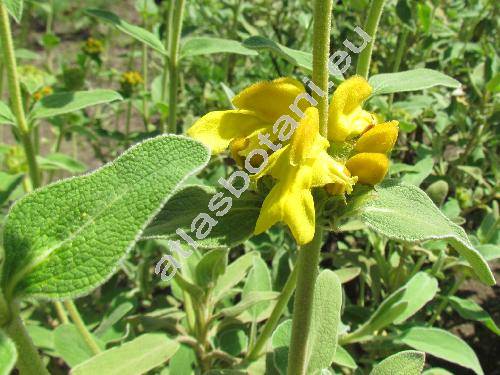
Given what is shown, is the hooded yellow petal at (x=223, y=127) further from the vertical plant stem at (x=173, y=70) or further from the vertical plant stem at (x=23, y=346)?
the vertical plant stem at (x=173, y=70)

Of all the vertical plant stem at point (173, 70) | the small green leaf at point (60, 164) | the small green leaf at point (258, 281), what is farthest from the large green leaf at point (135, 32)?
the small green leaf at point (258, 281)

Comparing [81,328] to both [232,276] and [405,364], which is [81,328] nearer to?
[232,276]

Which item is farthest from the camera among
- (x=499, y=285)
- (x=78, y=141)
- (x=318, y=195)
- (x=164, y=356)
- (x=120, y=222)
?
(x=78, y=141)

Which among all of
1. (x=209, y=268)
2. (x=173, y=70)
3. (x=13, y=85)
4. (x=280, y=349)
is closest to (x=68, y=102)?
(x=13, y=85)

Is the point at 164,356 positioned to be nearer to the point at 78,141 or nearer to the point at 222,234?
the point at 222,234

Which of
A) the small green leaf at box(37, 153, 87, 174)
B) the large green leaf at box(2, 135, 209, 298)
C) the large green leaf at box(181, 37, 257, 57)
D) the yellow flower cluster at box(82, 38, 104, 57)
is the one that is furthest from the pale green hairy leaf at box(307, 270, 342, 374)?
the yellow flower cluster at box(82, 38, 104, 57)

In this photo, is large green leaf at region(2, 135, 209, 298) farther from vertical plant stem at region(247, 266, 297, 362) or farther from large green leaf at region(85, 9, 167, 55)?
large green leaf at region(85, 9, 167, 55)

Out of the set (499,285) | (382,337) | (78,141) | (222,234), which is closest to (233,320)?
(382,337)
